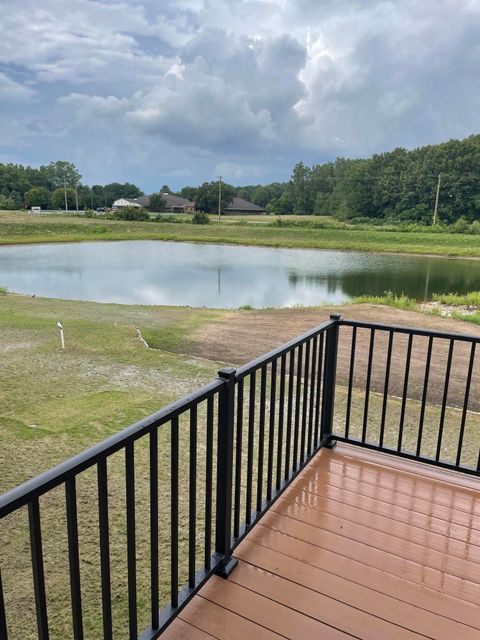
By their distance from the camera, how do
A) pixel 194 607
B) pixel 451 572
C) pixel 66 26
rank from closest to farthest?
pixel 194 607, pixel 451 572, pixel 66 26

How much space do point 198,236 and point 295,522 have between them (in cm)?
3833

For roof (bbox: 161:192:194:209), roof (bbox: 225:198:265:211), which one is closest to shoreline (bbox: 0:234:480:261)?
roof (bbox: 161:192:194:209)

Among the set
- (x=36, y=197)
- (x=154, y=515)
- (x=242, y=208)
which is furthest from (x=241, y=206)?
Answer: (x=154, y=515)

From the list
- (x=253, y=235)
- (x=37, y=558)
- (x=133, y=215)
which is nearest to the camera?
(x=37, y=558)

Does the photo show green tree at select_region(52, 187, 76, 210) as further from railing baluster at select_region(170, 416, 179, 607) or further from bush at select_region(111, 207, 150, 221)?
railing baluster at select_region(170, 416, 179, 607)

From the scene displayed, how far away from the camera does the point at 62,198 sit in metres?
70.1

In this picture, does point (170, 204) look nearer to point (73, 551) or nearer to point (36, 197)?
point (36, 197)

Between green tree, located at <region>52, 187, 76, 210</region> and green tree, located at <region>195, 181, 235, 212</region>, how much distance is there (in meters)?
20.3

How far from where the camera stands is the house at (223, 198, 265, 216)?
73.7m

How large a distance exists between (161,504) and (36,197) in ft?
242

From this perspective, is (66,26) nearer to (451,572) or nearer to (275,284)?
(275,284)

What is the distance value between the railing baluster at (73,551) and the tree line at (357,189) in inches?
2002

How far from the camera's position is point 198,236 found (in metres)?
39.4

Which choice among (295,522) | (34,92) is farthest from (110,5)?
(34,92)
